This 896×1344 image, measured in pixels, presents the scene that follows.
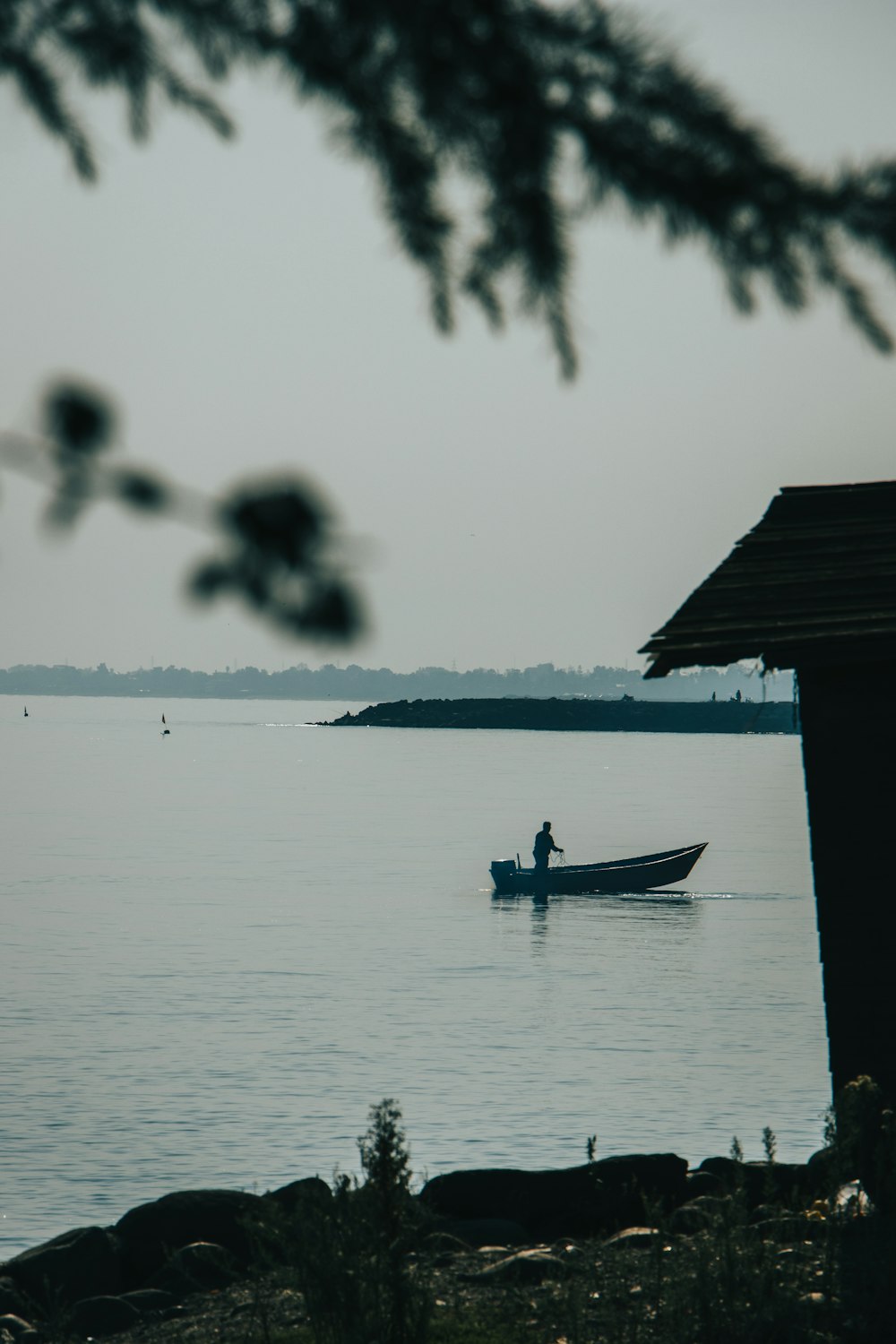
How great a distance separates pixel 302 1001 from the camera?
30.1 meters

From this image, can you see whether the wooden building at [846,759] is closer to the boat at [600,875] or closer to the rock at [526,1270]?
the rock at [526,1270]

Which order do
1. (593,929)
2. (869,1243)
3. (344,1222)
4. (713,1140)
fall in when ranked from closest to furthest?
1. (344,1222)
2. (869,1243)
3. (713,1140)
4. (593,929)

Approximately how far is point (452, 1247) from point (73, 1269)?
10.0 feet

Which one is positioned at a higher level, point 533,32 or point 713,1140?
point 533,32

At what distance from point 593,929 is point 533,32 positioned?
40.7 meters

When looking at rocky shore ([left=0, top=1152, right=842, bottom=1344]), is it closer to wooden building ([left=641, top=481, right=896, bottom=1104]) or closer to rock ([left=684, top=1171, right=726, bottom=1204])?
rock ([left=684, top=1171, right=726, bottom=1204])

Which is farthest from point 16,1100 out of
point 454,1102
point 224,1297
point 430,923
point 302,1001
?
point 430,923

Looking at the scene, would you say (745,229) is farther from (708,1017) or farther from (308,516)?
(708,1017)

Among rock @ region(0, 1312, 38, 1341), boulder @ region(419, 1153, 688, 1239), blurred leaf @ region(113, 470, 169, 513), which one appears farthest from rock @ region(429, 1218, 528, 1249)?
blurred leaf @ region(113, 470, 169, 513)

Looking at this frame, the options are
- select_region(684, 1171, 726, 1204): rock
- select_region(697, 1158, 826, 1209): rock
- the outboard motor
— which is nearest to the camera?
select_region(697, 1158, 826, 1209): rock

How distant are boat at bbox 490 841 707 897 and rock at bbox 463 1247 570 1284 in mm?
35095

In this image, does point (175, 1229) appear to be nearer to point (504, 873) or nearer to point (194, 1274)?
point (194, 1274)

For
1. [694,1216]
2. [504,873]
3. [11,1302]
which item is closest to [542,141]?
[694,1216]

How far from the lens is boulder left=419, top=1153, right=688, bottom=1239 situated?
12.5 meters
